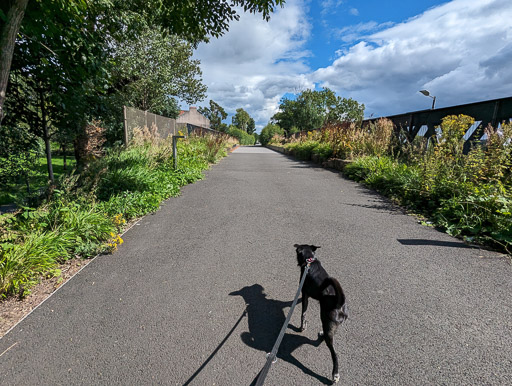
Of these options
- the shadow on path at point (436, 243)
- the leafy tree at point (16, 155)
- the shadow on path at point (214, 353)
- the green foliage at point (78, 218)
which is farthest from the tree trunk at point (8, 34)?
the shadow on path at point (436, 243)

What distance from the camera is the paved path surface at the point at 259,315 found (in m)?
1.76

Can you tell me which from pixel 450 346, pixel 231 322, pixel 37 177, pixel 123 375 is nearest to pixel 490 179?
pixel 450 346

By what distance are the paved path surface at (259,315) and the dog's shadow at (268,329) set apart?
10 mm

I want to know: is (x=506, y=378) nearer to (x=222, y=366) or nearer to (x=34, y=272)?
(x=222, y=366)

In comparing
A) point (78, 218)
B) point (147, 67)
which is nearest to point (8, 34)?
point (78, 218)

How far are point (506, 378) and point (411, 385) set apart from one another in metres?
0.65

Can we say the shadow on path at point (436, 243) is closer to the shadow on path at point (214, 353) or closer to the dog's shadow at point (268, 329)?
the dog's shadow at point (268, 329)

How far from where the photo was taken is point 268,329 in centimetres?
214

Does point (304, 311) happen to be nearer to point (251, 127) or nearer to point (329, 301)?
point (329, 301)

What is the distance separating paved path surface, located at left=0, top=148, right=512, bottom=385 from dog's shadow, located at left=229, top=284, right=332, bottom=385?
0.01 meters

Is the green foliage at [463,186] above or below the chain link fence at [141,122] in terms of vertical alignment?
below

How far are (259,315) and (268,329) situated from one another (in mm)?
178

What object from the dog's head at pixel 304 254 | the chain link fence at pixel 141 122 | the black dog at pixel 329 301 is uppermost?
the chain link fence at pixel 141 122

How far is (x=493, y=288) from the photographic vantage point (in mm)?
2645
